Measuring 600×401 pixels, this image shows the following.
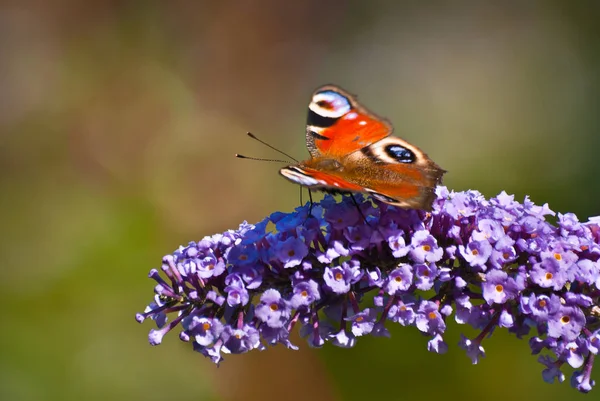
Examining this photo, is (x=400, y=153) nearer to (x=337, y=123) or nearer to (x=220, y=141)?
(x=337, y=123)

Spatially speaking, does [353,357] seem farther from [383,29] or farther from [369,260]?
[383,29]

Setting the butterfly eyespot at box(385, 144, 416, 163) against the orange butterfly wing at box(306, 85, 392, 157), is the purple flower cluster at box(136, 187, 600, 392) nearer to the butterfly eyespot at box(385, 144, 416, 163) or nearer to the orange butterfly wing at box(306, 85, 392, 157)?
the butterfly eyespot at box(385, 144, 416, 163)

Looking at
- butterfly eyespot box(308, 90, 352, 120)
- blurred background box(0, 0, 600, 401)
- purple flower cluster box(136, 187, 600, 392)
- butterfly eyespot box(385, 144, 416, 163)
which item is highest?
butterfly eyespot box(308, 90, 352, 120)

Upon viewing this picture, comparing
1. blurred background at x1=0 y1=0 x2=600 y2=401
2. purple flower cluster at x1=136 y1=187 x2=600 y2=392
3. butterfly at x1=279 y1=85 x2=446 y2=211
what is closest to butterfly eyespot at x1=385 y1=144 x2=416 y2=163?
butterfly at x1=279 y1=85 x2=446 y2=211

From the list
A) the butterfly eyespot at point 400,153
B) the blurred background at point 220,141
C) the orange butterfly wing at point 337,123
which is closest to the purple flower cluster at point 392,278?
the butterfly eyespot at point 400,153

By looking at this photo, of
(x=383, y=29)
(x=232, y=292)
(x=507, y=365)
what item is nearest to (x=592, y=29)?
(x=383, y=29)

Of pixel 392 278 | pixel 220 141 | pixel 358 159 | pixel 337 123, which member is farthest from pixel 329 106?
pixel 220 141

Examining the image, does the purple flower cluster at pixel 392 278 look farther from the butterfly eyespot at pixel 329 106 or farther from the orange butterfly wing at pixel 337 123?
the butterfly eyespot at pixel 329 106
